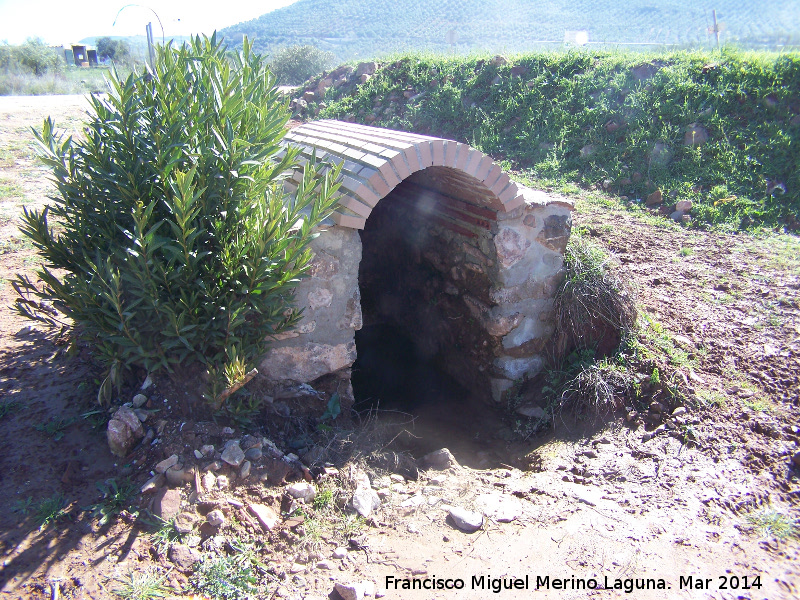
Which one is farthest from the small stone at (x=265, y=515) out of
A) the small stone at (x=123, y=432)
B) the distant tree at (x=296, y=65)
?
the distant tree at (x=296, y=65)

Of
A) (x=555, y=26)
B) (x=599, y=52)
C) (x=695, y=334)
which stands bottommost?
(x=695, y=334)

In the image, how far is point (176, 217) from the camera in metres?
2.84

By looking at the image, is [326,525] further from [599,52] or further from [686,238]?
[599,52]

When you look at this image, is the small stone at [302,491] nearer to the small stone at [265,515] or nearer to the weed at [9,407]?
the small stone at [265,515]

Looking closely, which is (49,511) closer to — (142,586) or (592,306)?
(142,586)

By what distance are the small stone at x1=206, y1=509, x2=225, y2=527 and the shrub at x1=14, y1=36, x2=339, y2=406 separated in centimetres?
74

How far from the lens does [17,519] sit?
2588 mm

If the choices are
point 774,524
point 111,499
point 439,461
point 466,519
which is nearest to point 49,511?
point 111,499

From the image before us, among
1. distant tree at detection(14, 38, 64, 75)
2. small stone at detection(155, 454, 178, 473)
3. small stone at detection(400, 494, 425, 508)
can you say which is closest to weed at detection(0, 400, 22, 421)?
small stone at detection(155, 454, 178, 473)

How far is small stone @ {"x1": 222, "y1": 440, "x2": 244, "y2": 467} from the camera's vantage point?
301cm

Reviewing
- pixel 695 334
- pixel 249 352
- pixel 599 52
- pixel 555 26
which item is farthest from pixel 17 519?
pixel 555 26

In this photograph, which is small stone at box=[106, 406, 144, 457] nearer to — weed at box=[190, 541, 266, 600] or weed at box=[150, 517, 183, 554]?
weed at box=[150, 517, 183, 554]

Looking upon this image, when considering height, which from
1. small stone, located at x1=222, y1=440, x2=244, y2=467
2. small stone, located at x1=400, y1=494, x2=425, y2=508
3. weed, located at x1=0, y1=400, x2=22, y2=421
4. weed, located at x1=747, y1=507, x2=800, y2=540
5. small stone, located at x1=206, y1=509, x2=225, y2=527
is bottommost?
weed, located at x1=747, y1=507, x2=800, y2=540

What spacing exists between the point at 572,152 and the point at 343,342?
6134 mm
